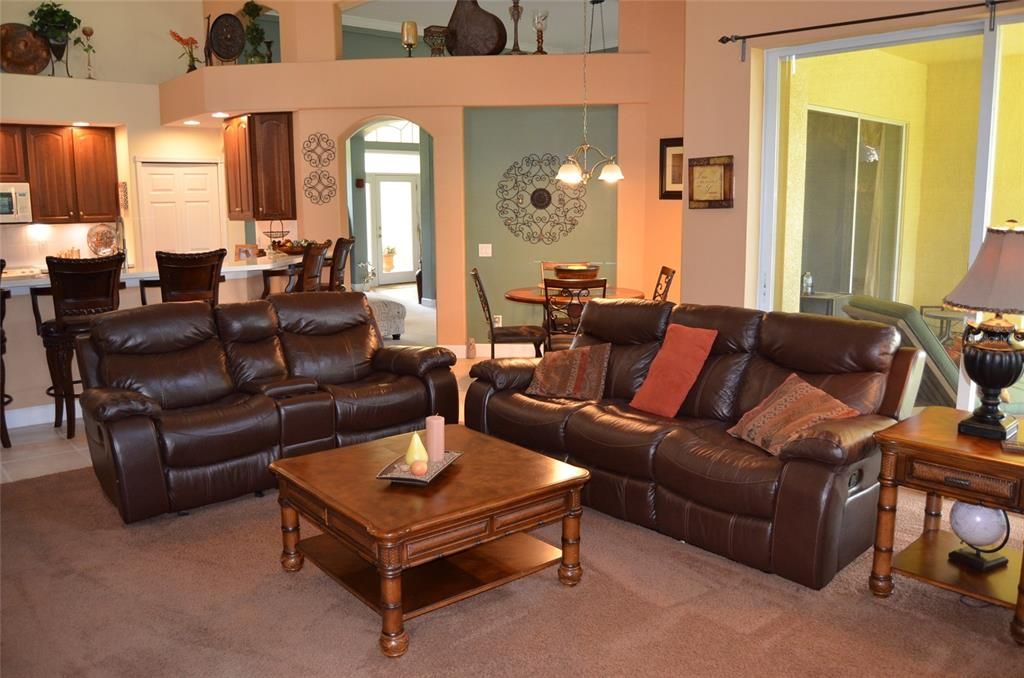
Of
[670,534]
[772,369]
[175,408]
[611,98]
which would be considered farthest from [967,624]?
[611,98]

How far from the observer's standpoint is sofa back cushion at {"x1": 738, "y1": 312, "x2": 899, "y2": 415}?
12.5 ft

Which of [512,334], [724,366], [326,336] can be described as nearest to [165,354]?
[326,336]

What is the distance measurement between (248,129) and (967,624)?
799cm

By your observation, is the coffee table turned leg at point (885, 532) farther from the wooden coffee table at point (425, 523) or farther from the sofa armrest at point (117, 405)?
the sofa armrest at point (117, 405)

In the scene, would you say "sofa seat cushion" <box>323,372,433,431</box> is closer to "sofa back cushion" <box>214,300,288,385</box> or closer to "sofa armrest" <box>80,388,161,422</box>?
"sofa back cushion" <box>214,300,288,385</box>

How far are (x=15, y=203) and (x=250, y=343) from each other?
5.81 metres

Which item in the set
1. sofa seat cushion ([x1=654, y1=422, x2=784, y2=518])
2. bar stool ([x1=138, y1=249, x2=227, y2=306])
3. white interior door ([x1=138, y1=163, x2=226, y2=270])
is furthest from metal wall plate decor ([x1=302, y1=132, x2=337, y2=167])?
sofa seat cushion ([x1=654, y1=422, x2=784, y2=518])

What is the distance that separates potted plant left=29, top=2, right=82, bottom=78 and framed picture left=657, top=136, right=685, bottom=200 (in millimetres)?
6497

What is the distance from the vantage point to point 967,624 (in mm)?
3129

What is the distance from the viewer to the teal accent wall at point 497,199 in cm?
823

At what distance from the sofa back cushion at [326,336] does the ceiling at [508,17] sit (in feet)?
18.3

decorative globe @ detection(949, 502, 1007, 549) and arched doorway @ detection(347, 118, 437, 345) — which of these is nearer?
decorative globe @ detection(949, 502, 1007, 549)

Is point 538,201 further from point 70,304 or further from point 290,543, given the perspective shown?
point 290,543

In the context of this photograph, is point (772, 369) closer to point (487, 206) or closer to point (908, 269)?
point (908, 269)
